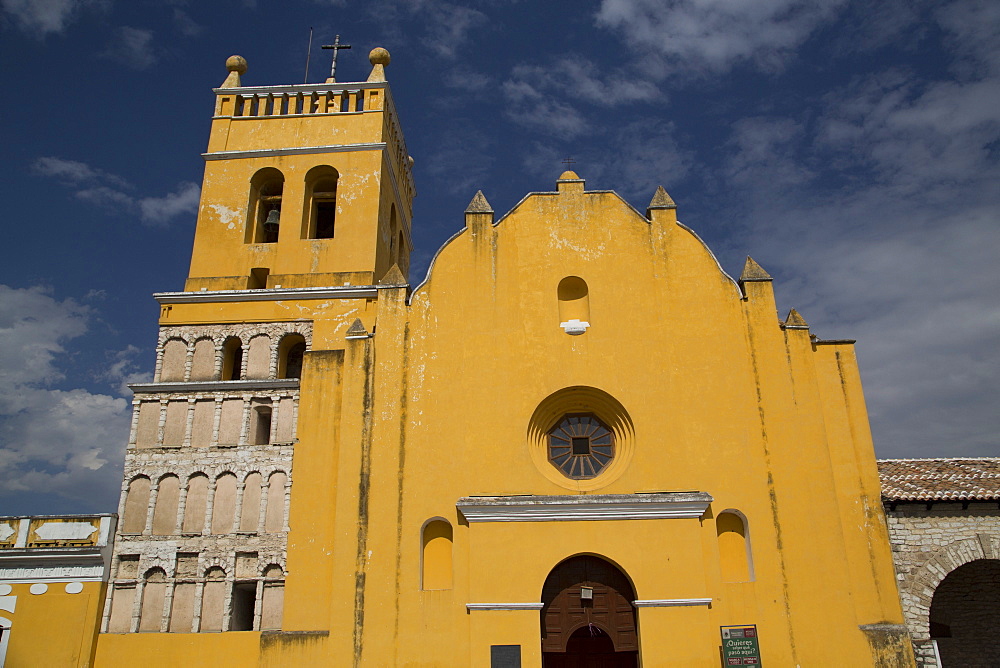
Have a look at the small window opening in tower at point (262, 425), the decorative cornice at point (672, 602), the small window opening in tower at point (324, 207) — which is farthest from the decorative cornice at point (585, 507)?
the small window opening in tower at point (324, 207)

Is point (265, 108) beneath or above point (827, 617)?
above

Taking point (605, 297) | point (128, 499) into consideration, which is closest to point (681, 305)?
point (605, 297)

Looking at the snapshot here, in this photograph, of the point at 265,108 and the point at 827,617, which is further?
the point at 265,108

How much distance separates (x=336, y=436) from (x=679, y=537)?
283 inches

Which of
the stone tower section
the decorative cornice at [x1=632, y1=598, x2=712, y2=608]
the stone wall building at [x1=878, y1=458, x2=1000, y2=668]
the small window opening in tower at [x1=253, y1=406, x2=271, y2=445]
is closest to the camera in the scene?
the decorative cornice at [x1=632, y1=598, x2=712, y2=608]

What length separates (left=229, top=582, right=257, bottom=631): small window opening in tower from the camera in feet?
51.0

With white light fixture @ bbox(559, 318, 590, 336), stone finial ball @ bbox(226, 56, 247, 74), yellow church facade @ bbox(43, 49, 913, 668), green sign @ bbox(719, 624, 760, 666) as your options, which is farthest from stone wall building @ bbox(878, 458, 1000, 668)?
stone finial ball @ bbox(226, 56, 247, 74)

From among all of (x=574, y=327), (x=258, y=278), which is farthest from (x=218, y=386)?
(x=574, y=327)

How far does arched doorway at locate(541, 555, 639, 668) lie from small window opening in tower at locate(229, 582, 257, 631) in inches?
237

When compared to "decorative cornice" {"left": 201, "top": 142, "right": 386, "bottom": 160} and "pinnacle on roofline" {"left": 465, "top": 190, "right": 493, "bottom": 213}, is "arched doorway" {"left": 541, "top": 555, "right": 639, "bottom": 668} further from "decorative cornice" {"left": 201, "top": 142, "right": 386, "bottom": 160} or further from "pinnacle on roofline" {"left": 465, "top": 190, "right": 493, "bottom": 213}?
"decorative cornice" {"left": 201, "top": 142, "right": 386, "bottom": 160}

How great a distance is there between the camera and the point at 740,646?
45.3 feet

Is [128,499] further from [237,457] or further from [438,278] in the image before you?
→ [438,278]

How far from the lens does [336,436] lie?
15.8m

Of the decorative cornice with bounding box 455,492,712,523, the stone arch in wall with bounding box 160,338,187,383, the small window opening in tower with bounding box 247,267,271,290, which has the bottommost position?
the decorative cornice with bounding box 455,492,712,523
